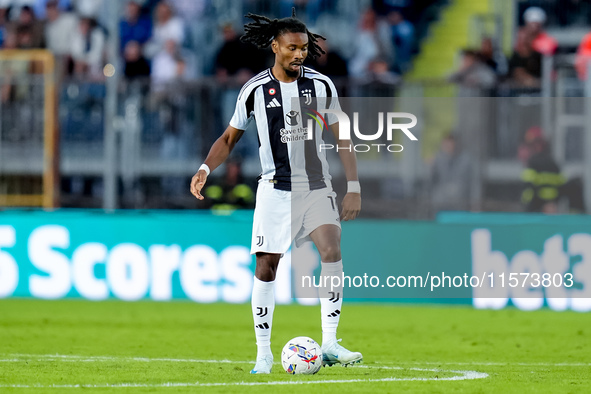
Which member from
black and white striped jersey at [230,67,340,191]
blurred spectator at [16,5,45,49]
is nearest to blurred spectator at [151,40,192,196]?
blurred spectator at [16,5,45,49]

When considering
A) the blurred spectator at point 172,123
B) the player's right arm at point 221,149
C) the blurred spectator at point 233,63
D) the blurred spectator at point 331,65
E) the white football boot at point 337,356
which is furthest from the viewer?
the blurred spectator at point 331,65

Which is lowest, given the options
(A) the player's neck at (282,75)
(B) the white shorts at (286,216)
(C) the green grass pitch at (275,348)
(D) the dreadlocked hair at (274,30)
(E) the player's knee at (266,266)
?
(C) the green grass pitch at (275,348)

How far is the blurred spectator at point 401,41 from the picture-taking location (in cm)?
1622

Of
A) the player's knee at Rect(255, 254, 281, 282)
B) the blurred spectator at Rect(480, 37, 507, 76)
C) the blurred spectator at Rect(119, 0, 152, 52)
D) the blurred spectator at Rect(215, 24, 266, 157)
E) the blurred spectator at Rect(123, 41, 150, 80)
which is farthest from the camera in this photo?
the blurred spectator at Rect(119, 0, 152, 52)

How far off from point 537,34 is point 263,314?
9232 millimetres

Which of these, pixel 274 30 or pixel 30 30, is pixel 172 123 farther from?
pixel 274 30

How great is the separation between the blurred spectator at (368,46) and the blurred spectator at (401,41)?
23 cm

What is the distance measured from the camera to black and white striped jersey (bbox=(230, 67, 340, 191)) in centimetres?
723

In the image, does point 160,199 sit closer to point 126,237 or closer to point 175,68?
point 126,237

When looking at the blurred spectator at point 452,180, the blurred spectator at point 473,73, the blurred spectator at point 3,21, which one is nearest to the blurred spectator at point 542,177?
the blurred spectator at point 452,180

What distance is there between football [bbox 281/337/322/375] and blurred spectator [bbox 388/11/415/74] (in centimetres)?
957

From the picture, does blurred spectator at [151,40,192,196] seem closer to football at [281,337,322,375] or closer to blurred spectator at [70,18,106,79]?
blurred spectator at [70,18,106,79]

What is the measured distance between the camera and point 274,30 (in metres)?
7.27

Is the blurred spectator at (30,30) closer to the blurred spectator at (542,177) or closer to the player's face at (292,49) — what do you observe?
the blurred spectator at (542,177)
